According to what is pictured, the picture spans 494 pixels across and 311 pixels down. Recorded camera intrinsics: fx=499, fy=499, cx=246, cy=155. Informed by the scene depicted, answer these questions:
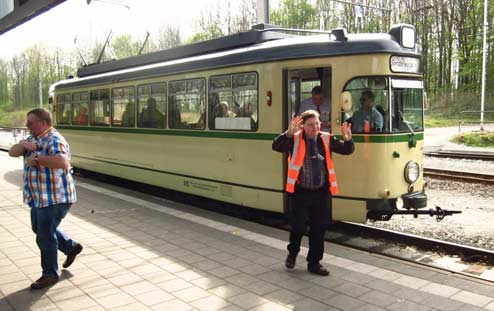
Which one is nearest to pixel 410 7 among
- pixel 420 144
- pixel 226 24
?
pixel 226 24

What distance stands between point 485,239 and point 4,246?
6.48m

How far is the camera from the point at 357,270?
5395 millimetres

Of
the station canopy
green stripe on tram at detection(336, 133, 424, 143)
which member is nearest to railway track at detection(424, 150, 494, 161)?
green stripe on tram at detection(336, 133, 424, 143)

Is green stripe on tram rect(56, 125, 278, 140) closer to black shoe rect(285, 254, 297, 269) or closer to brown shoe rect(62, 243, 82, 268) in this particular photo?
black shoe rect(285, 254, 297, 269)

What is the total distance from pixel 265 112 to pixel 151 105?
11.9ft

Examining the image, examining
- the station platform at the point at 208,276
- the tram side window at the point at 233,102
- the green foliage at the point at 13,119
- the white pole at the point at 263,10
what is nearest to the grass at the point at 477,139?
the white pole at the point at 263,10

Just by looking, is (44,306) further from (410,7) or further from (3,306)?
(410,7)

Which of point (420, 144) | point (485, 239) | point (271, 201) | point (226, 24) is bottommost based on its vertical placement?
point (485, 239)

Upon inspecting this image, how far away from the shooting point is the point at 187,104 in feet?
30.1

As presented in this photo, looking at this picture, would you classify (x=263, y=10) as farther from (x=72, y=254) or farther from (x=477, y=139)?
(x=477, y=139)

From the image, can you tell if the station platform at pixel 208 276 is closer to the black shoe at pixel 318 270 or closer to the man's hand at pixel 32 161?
the black shoe at pixel 318 270

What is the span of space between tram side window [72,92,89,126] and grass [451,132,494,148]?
1565cm

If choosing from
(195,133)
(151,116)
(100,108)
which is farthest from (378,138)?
(100,108)

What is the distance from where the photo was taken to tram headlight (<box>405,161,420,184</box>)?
690 centimetres
